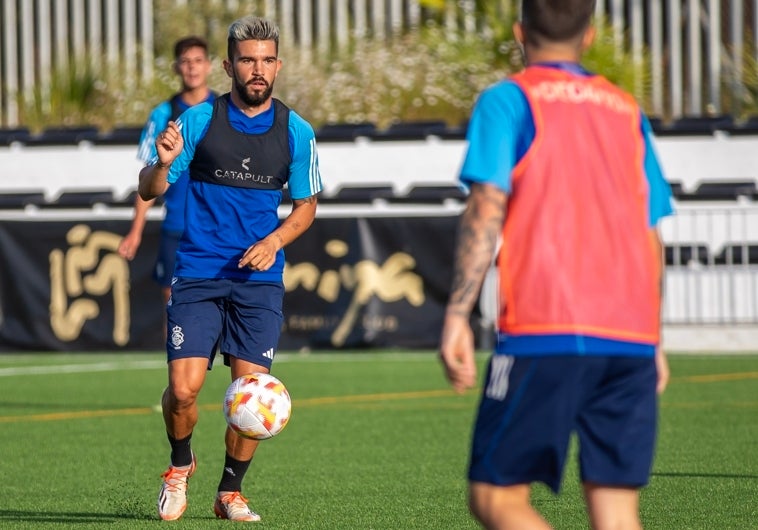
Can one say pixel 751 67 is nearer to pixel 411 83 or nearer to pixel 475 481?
pixel 411 83

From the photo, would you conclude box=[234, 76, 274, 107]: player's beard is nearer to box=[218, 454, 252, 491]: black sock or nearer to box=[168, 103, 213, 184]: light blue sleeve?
box=[168, 103, 213, 184]: light blue sleeve

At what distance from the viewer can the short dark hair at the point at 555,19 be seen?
4074mm

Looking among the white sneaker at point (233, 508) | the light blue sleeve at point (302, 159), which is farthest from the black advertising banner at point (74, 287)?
the white sneaker at point (233, 508)

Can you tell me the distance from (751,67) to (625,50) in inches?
129

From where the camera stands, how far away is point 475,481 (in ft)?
13.3

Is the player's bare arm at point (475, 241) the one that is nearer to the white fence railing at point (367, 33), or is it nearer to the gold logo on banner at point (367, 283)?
the gold logo on banner at point (367, 283)

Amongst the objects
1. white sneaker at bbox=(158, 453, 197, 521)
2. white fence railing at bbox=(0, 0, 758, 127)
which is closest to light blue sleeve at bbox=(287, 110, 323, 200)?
white sneaker at bbox=(158, 453, 197, 521)

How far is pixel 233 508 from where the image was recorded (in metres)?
6.82

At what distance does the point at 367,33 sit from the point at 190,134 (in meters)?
20.5

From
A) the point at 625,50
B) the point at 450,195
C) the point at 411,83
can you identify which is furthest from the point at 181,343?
the point at 625,50

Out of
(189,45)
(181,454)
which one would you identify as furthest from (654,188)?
(189,45)

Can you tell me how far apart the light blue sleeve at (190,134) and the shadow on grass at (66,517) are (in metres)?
1.59

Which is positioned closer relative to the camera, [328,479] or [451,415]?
[328,479]

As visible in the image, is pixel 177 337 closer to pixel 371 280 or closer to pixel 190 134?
pixel 190 134
